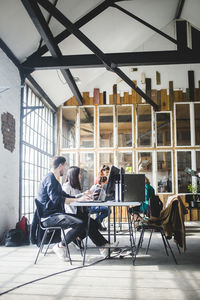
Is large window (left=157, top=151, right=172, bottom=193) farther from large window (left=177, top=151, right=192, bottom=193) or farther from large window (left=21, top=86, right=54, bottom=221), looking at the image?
large window (left=21, top=86, right=54, bottom=221)

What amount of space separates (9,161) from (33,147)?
225cm

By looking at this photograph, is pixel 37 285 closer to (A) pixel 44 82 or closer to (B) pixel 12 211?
(B) pixel 12 211

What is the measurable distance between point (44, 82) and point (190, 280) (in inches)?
257

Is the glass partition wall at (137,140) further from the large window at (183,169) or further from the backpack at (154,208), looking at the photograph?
the backpack at (154,208)

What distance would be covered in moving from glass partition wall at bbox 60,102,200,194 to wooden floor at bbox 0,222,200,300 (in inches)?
237

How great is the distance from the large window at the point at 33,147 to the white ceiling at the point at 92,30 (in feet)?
1.97

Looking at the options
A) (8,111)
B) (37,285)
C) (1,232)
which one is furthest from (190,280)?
(8,111)

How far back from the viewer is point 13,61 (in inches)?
257

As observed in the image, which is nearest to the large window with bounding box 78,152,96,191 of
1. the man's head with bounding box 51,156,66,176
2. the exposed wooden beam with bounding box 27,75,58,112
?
the exposed wooden beam with bounding box 27,75,58,112

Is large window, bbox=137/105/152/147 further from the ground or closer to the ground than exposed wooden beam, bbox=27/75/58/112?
closer to the ground

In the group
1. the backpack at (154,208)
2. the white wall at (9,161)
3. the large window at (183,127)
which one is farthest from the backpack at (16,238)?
the large window at (183,127)

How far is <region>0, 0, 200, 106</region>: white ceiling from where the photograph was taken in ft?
19.6

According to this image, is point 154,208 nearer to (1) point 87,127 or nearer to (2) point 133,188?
(2) point 133,188

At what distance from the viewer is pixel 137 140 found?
10.6 m
